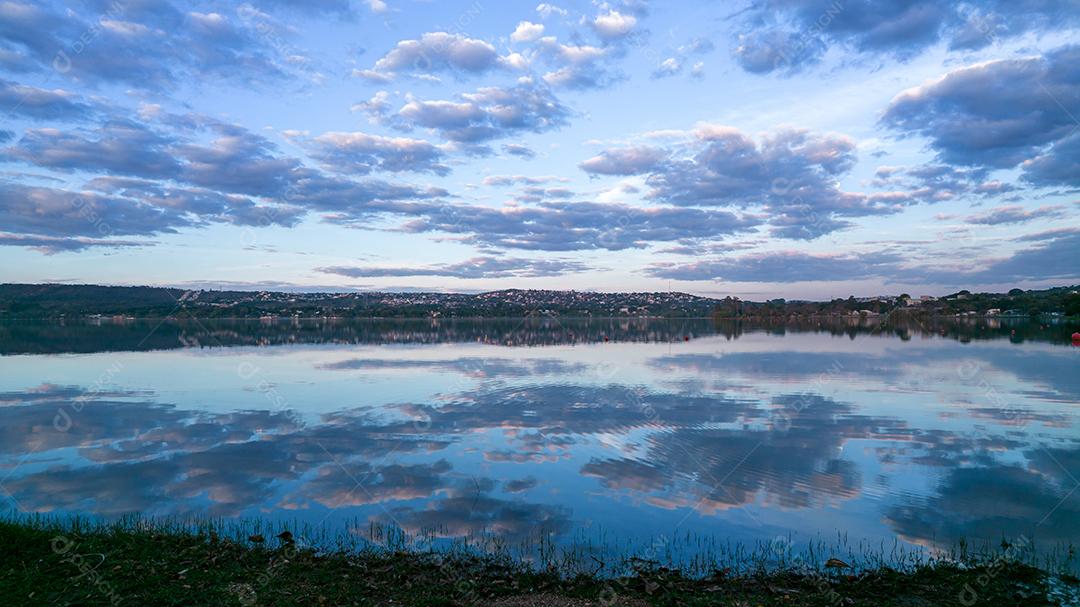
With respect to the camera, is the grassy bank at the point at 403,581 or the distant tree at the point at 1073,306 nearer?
the grassy bank at the point at 403,581

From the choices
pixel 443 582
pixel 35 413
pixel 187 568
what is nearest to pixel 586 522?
pixel 443 582

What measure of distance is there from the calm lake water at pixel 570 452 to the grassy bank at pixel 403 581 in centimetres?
176

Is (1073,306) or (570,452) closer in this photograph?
(570,452)

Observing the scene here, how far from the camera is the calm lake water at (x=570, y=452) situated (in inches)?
470

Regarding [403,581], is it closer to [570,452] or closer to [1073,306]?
[570,452]

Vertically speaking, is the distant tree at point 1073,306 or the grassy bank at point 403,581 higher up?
the distant tree at point 1073,306

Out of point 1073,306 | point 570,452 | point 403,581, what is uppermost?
point 1073,306

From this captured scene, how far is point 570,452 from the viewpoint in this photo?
17.1m

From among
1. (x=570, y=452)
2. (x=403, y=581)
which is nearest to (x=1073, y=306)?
(x=570, y=452)

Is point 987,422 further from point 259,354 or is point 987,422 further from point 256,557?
point 259,354

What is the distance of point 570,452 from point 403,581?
8.88m

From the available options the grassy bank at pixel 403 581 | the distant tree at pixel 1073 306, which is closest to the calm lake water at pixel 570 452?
the grassy bank at pixel 403 581

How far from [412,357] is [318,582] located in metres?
37.8

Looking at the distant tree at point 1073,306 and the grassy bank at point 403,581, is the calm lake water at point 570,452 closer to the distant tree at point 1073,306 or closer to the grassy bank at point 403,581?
the grassy bank at point 403,581
